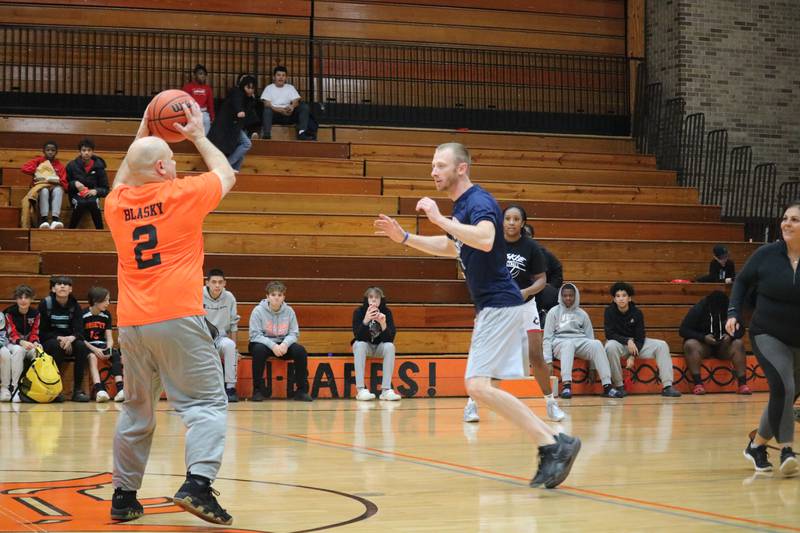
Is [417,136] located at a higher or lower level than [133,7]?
lower

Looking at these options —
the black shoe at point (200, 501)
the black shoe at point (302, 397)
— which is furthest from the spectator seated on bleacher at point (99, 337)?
the black shoe at point (200, 501)

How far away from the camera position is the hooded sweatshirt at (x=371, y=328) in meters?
12.5

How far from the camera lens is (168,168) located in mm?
4879

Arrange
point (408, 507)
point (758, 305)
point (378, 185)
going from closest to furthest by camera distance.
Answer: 1. point (408, 507)
2. point (758, 305)
3. point (378, 185)

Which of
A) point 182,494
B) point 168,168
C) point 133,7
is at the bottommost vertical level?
point 182,494

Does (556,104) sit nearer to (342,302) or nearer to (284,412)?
(342,302)

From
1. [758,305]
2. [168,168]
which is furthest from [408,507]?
[758,305]

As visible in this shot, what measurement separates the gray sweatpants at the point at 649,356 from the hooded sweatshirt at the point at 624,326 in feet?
0.32

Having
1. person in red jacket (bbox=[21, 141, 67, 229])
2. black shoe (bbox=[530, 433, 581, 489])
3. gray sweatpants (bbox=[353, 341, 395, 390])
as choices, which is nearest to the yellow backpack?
person in red jacket (bbox=[21, 141, 67, 229])

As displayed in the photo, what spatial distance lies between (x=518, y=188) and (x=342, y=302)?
4146mm

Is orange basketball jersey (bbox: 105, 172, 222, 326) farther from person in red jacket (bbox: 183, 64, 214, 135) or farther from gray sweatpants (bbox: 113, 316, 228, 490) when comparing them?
person in red jacket (bbox: 183, 64, 214, 135)

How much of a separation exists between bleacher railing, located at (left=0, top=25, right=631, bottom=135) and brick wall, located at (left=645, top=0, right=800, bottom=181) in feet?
3.65

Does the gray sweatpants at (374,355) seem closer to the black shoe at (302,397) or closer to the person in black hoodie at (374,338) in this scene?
the person in black hoodie at (374,338)

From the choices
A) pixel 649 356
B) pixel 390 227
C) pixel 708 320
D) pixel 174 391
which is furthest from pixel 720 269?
pixel 174 391
